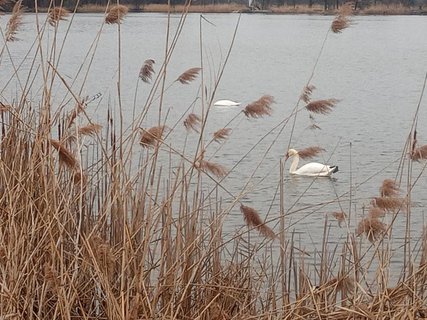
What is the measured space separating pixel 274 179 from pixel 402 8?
44.0 meters

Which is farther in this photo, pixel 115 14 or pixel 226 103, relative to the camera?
pixel 226 103

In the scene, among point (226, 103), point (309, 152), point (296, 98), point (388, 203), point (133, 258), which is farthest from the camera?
point (296, 98)

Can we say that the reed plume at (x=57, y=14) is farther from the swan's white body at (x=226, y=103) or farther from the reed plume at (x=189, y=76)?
the swan's white body at (x=226, y=103)

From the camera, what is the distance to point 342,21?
3371 millimetres

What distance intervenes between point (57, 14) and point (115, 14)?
0.27 meters

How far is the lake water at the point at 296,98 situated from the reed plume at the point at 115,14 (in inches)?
17.4

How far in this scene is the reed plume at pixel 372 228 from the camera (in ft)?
10.8

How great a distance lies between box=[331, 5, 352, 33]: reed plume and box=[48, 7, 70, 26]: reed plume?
38.8 inches

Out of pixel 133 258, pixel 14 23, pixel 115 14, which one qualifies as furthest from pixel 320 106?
pixel 14 23

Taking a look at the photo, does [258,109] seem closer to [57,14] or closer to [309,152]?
[309,152]

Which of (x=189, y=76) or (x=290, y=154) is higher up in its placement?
(x=189, y=76)

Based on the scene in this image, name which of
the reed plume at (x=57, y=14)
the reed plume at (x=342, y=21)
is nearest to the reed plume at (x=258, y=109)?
the reed plume at (x=342, y=21)

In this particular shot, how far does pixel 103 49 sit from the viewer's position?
21141mm

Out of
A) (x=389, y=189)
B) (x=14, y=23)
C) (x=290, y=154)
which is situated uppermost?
(x=14, y=23)
